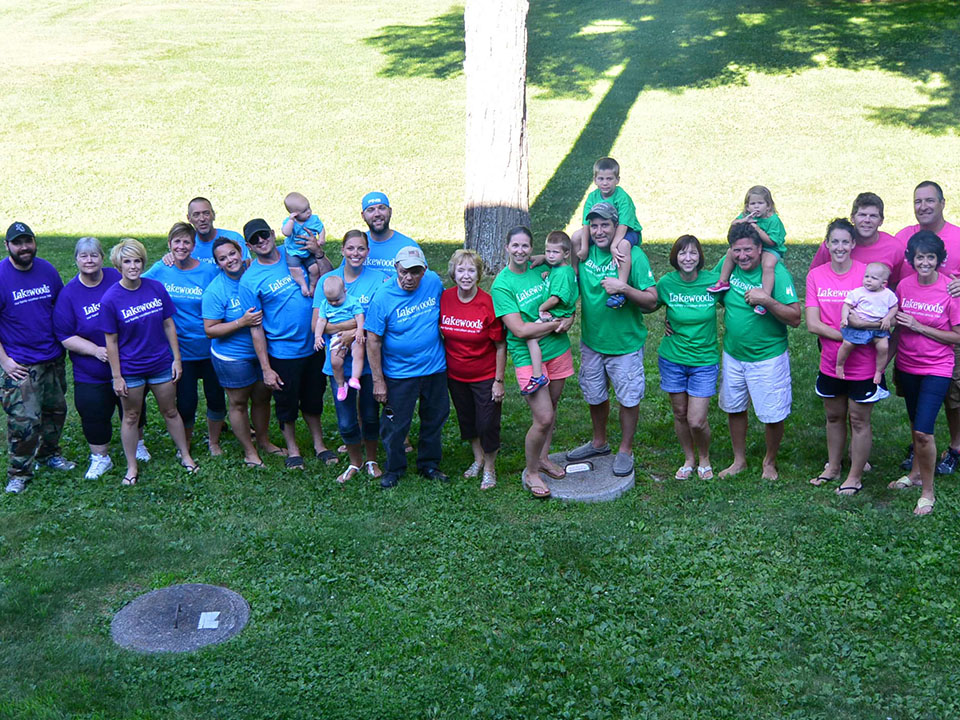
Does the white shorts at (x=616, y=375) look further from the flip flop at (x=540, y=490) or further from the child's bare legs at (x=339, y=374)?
the child's bare legs at (x=339, y=374)

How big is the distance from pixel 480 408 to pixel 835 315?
2601 mm

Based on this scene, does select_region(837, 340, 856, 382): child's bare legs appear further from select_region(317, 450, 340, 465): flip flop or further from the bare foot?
select_region(317, 450, 340, 465): flip flop

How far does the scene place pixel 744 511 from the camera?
6.86 metres

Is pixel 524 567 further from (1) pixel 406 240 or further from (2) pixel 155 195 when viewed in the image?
(2) pixel 155 195

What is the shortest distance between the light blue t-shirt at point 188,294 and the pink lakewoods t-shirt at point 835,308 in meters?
4.56

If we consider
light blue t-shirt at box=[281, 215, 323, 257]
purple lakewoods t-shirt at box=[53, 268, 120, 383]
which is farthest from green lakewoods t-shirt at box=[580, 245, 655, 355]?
purple lakewoods t-shirt at box=[53, 268, 120, 383]

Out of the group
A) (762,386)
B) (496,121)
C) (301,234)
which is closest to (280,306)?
(301,234)

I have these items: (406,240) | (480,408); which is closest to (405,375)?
(480,408)

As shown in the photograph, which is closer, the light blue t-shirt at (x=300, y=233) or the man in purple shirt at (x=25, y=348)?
the man in purple shirt at (x=25, y=348)

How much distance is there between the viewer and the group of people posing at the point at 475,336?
6.86m

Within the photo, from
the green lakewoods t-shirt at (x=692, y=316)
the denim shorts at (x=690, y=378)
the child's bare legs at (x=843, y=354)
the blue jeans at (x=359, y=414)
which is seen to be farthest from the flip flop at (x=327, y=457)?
the child's bare legs at (x=843, y=354)

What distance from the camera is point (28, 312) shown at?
24.4 ft

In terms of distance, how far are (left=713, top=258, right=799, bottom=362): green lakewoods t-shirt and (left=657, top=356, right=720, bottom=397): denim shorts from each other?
0.90 feet

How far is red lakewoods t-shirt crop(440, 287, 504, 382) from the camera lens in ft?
23.7
